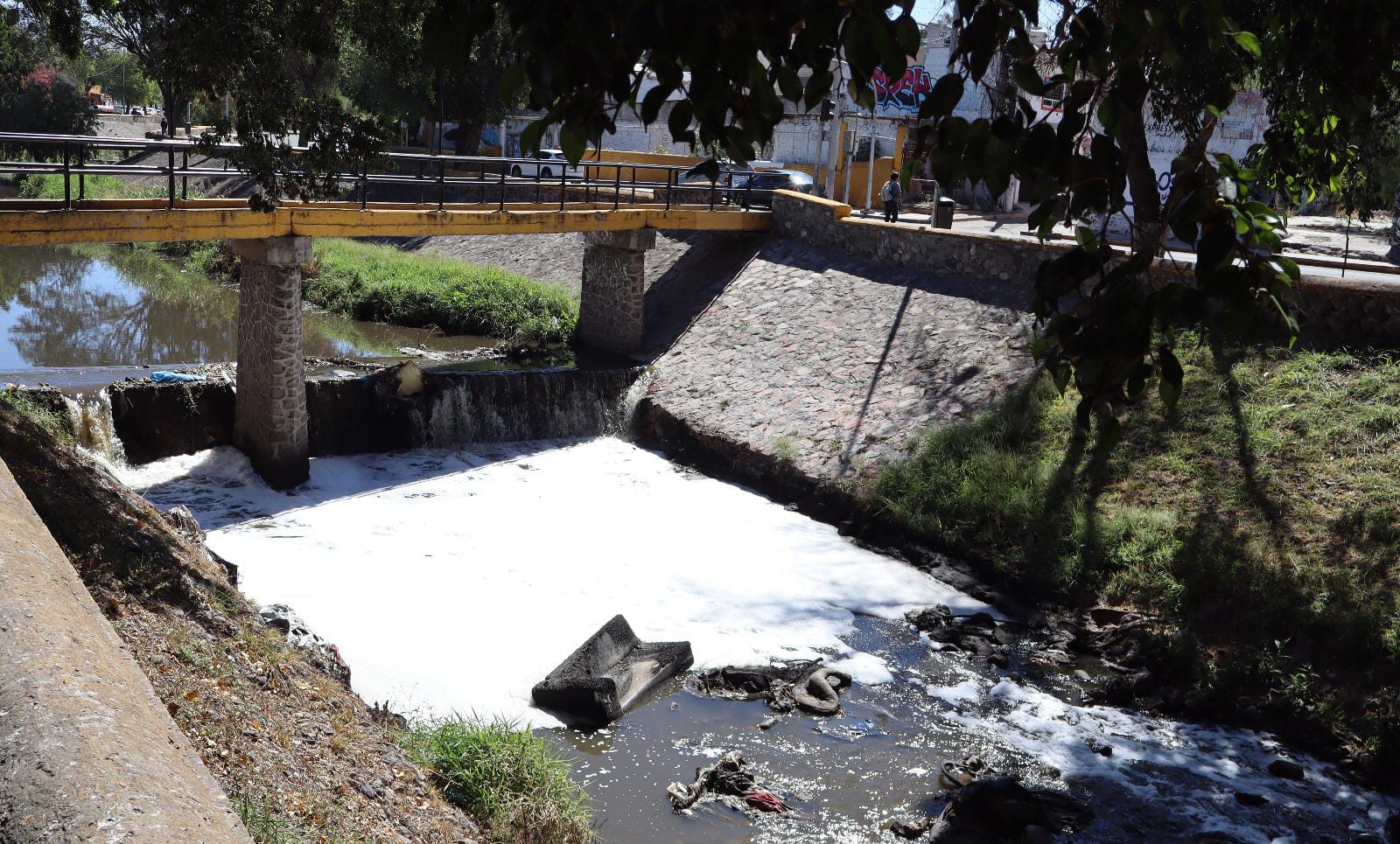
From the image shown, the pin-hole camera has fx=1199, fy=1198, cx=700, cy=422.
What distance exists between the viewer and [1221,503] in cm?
1473

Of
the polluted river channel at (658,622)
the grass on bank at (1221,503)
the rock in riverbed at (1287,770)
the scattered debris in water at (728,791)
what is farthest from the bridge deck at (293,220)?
the rock in riverbed at (1287,770)

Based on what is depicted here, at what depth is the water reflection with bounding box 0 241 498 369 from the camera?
22.9m

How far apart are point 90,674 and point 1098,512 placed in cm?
1380

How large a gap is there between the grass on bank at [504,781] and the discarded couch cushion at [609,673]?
2506mm

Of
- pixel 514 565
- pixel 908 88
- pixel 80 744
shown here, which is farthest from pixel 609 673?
pixel 908 88

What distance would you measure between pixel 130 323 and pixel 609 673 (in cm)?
1847

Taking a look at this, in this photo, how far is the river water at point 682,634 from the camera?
33.5 ft

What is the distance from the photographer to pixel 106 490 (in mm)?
9492

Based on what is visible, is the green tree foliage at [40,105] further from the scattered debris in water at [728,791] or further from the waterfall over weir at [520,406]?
the scattered debris in water at [728,791]

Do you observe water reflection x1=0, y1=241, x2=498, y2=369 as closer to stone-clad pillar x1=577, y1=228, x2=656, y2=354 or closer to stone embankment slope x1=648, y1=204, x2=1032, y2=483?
stone-clad pillar x1=577, y1=228, x2=656, y2=354

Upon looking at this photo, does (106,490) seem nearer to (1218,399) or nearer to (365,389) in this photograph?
(365,389)

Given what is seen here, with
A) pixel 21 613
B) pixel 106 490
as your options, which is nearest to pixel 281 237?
pixel 106 490

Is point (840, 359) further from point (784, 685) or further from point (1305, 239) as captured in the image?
point (1305, 239)

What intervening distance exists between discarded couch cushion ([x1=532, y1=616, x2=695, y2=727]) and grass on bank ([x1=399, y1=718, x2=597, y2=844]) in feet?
8.22
